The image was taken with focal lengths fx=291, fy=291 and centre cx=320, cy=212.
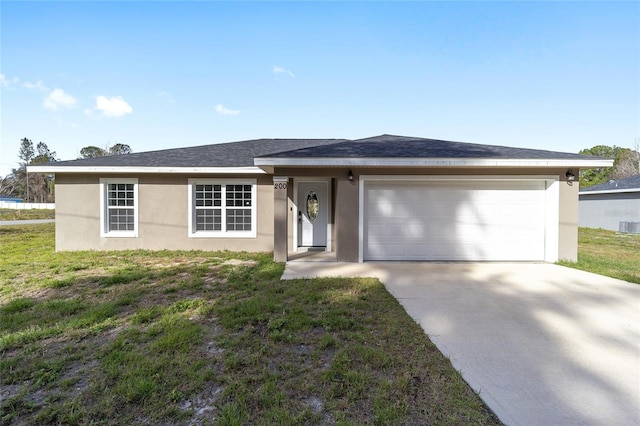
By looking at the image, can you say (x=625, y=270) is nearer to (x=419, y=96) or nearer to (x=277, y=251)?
(x=277, y=251)

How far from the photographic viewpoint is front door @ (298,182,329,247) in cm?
921

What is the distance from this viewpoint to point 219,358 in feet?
9.51

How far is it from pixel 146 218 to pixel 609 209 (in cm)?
2567

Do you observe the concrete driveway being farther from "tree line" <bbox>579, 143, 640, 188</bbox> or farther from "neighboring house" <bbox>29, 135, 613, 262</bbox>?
"tree line" <bbox>579, 143, 640, 188</bbox>

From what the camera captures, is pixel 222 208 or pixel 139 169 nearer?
pixel 139 169

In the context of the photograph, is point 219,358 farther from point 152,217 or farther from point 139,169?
point 139,169

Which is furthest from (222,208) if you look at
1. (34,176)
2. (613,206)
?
(34,176)

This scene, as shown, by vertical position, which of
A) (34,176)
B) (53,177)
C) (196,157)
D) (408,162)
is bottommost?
(408,162)

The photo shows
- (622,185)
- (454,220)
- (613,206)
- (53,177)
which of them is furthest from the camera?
(53,177)

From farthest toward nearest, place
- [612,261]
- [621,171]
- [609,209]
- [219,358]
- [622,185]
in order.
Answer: [621,171]
[609,209]
[622,185]
[612,261]
[219,358]

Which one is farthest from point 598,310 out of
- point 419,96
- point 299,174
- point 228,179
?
point 419,96

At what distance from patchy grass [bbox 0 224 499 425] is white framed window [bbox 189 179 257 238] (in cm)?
372

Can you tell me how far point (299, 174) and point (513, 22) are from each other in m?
10.2

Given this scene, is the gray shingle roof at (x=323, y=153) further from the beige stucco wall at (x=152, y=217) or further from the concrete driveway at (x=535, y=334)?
the concrete driveway at (x=535, y=334)
